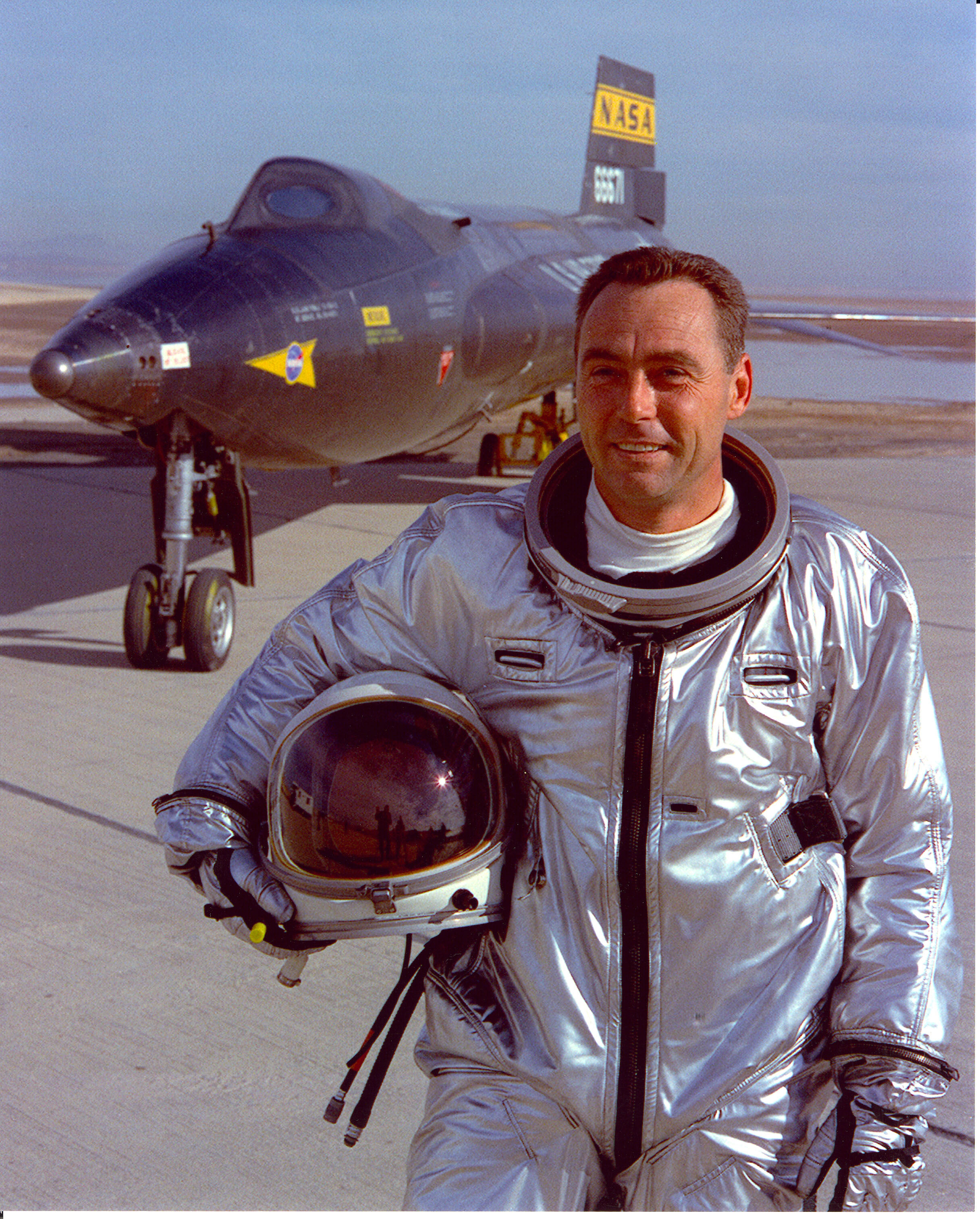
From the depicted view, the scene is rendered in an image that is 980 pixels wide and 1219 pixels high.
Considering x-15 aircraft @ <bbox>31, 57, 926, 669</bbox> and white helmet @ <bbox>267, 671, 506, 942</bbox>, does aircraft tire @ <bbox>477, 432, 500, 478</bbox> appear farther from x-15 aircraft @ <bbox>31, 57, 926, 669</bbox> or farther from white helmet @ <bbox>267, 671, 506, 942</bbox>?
white helmet @ <bbox>267, 671, 506, 942</bbox>

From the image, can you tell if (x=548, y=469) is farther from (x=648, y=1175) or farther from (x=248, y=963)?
(x=248, y=963)

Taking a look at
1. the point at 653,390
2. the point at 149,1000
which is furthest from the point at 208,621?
the point at 653,390

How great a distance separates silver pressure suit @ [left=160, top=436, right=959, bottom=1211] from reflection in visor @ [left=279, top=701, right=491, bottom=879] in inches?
5.2

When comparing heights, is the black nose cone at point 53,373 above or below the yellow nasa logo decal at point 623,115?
below

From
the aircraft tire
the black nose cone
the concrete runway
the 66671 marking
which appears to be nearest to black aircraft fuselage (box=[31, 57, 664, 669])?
the black nose cone

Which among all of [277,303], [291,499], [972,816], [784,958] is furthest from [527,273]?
[784,958]

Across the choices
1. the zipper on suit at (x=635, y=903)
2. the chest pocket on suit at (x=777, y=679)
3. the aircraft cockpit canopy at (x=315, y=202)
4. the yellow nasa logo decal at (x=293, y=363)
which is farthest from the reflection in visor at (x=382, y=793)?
the aircraft cockpit canopy at (x=315, y=202)

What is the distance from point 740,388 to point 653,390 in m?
0.23

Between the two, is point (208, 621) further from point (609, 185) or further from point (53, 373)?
point (609, 185)

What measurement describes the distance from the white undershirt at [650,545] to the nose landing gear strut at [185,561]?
5701mm

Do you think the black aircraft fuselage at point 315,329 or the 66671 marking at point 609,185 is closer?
the black aircraft fuselage at point 315,329

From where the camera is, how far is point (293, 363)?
8.46 metres

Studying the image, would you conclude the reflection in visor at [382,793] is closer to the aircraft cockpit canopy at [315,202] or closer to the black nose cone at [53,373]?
the black nose cone at [53,373]

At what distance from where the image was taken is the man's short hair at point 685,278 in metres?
2.16
